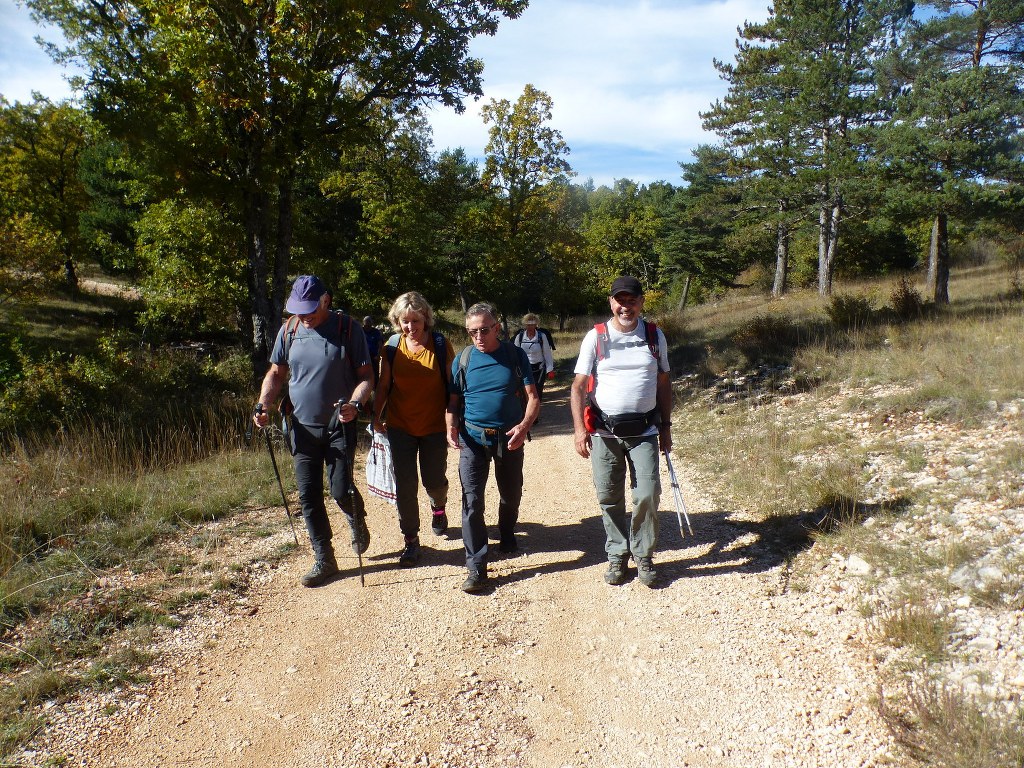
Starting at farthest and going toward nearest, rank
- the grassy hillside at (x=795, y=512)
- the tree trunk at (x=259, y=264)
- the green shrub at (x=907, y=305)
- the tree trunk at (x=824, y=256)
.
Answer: the tree trunk at (x=824, y=256)
the green shrub at (x=907, y=305)
the tree trunk at (x=259, y=264)
the grassy hillside at (x=795, y=512)

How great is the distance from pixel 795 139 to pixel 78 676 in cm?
2525

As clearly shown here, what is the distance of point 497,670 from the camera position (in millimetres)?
3561

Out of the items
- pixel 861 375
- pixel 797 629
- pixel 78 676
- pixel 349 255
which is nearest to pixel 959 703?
pixel 797 629

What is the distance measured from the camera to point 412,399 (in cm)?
473

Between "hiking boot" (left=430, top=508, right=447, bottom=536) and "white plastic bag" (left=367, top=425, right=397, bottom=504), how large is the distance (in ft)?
1.66

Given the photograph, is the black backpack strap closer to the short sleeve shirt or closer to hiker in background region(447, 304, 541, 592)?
the short sleeve shirt

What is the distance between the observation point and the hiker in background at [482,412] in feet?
14.5

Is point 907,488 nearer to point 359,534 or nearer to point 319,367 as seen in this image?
point 359,534

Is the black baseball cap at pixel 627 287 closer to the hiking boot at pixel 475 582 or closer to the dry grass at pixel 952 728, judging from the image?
the hiking boot at pixel 475 582

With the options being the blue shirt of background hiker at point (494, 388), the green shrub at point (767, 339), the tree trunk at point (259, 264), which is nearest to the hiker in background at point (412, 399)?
the blue shirt of background hiker at point (494, 388)

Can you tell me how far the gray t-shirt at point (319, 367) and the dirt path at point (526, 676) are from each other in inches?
54.0

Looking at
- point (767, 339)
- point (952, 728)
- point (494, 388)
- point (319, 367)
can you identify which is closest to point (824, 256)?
point (767, 339)

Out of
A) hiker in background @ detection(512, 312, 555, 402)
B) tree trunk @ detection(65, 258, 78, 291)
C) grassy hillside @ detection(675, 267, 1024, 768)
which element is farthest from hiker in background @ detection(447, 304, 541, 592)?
tree trunk @ detection(65, 258, 78, 291)

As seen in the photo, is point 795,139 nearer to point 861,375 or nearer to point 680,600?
point 861,375
